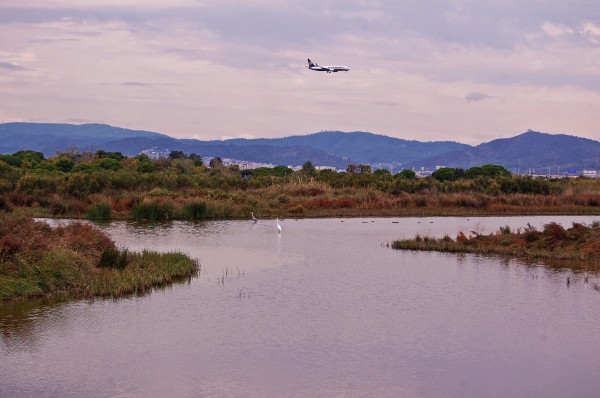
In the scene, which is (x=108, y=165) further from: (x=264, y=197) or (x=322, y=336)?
(x=322, y=336)

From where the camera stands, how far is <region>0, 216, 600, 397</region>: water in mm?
15180

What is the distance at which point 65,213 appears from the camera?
50.7 meters

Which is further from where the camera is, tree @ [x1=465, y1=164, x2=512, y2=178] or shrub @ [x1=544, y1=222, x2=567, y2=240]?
tree @ [x1=465, y1=164, x2=512, y2=178]

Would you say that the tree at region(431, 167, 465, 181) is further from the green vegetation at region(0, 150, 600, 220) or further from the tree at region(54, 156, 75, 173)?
the tree at region(54, 156, 75, 173)

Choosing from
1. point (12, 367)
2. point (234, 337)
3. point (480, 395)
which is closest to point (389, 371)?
point (480, 395)

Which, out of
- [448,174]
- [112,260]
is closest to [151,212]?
[112,260]

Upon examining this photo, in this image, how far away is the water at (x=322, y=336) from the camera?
1518 centimetres

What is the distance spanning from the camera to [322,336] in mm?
18766

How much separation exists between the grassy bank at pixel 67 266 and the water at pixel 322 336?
76cm

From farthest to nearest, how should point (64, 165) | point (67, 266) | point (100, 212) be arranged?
1. point (64, 165)
2. point (100, 212)
3. point (67, 266)

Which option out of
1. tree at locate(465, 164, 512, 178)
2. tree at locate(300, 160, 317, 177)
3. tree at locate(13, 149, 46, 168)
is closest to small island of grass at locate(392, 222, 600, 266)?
tree at locate(300, 160, 317, 177)

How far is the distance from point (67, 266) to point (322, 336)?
28.3ft

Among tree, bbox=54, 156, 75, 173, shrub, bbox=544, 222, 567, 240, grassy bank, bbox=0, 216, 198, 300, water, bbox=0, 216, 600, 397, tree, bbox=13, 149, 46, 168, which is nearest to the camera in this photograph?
water, bbox=0, 216, 600, 397

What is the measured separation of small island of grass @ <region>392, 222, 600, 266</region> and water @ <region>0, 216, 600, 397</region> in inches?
86.9
